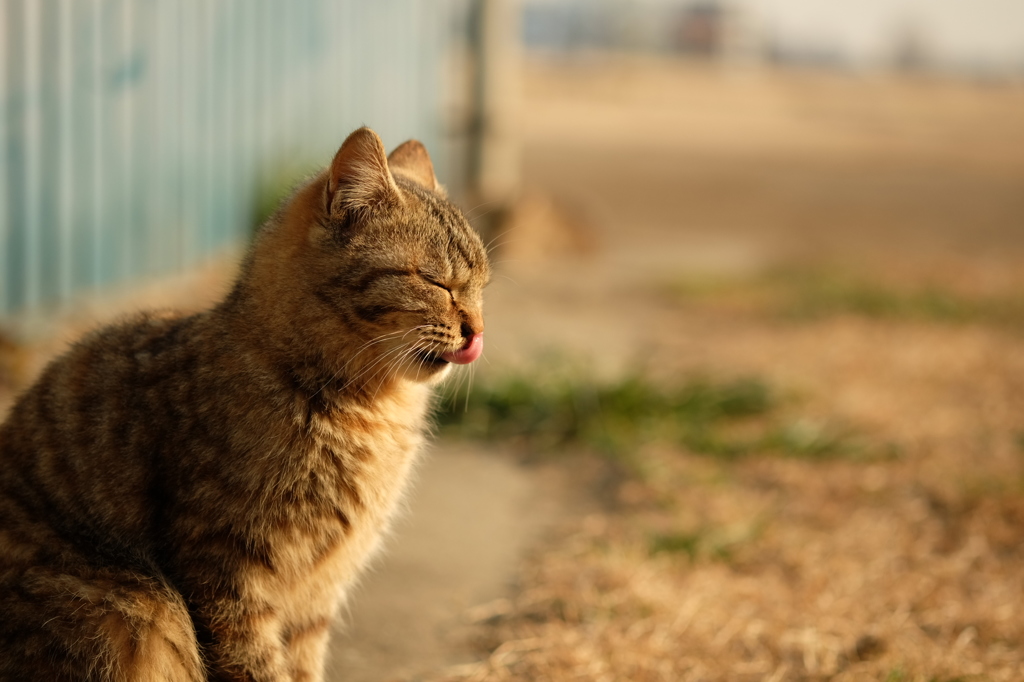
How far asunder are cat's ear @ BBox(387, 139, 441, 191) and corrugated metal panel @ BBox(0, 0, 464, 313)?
2592 mm

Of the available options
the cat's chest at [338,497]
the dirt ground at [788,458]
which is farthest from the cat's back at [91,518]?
the dirt ground at [788,458]

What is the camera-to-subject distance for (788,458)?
4.77 meters

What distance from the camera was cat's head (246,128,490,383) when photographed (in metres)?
2.44

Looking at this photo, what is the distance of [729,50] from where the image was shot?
63344 mm

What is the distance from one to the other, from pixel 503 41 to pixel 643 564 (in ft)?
22.8

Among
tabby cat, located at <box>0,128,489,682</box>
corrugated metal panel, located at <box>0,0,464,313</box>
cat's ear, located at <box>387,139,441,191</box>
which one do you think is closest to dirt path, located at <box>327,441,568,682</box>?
tabby cat, located at <box>0,128,489,682</box>

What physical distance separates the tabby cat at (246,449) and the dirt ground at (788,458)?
2.41 ft

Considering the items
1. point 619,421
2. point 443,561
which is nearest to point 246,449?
point 443,561

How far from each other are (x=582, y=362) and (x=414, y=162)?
109 inches

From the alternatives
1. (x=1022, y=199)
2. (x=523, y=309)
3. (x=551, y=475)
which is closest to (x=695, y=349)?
(x=523, y=309)

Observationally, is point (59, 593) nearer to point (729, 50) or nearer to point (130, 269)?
point (130, 269)

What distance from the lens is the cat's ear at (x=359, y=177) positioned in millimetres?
2355

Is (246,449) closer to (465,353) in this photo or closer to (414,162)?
(465,353)

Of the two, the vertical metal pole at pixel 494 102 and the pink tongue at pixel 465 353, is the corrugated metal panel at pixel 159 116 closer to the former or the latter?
the vertical metal pole at pixel 494 102
